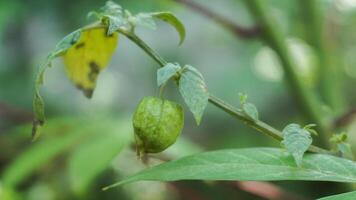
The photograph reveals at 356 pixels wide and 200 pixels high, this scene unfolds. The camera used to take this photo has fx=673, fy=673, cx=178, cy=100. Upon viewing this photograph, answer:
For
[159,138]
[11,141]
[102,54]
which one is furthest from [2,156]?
[159,138]

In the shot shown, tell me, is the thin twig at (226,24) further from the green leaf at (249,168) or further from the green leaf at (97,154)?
the green leaf at (249,168)

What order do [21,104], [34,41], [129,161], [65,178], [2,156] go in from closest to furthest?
[65,178] < [2,156] < [129,161] < [21,104] < [34,41]

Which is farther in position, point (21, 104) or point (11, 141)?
point (21, 104)

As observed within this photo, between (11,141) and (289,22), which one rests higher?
(289,22)

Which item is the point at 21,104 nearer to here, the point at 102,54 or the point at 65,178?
the point at 65,178

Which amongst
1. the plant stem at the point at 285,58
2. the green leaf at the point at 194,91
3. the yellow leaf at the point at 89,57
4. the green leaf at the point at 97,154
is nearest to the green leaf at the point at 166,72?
the green leaf at the point at 194,91

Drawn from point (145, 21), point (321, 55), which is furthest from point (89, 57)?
point (321, 55)

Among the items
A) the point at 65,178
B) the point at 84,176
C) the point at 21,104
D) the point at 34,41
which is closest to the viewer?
the point at 84,176
